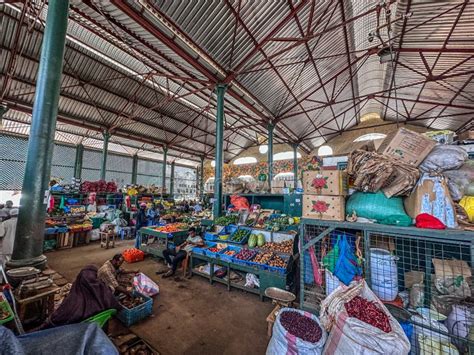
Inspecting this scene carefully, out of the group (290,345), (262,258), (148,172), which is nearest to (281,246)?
(262,258)

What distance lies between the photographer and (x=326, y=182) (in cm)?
255

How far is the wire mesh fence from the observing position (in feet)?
6.12

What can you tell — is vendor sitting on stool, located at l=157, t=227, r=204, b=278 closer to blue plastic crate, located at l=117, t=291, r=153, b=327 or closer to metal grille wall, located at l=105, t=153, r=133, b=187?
blue plastic crate, located at l=117, t=291, r=153, b=327

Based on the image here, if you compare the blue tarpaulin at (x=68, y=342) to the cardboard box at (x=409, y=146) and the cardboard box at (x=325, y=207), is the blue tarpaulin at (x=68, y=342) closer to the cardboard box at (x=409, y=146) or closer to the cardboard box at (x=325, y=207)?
the cardboard box at (x=325, y=207)

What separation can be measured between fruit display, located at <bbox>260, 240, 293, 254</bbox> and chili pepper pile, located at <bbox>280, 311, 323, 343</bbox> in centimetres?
184

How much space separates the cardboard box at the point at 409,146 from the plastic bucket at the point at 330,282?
1602 mm

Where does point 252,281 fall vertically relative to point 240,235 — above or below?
below

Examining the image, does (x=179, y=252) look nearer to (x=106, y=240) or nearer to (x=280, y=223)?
(x=280, y=223)

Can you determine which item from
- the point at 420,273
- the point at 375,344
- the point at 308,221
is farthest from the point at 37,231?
the point at 420,273

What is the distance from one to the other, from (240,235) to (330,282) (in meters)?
2.65

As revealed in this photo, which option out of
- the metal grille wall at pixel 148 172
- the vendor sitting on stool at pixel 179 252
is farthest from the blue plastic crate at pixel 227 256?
the metal grille wall at pixel 148 172

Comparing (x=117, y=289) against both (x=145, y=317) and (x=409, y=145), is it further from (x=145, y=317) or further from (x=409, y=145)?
(x=409, y=145)

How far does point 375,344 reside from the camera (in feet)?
4.86

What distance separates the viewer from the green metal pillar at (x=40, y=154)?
118 inches
